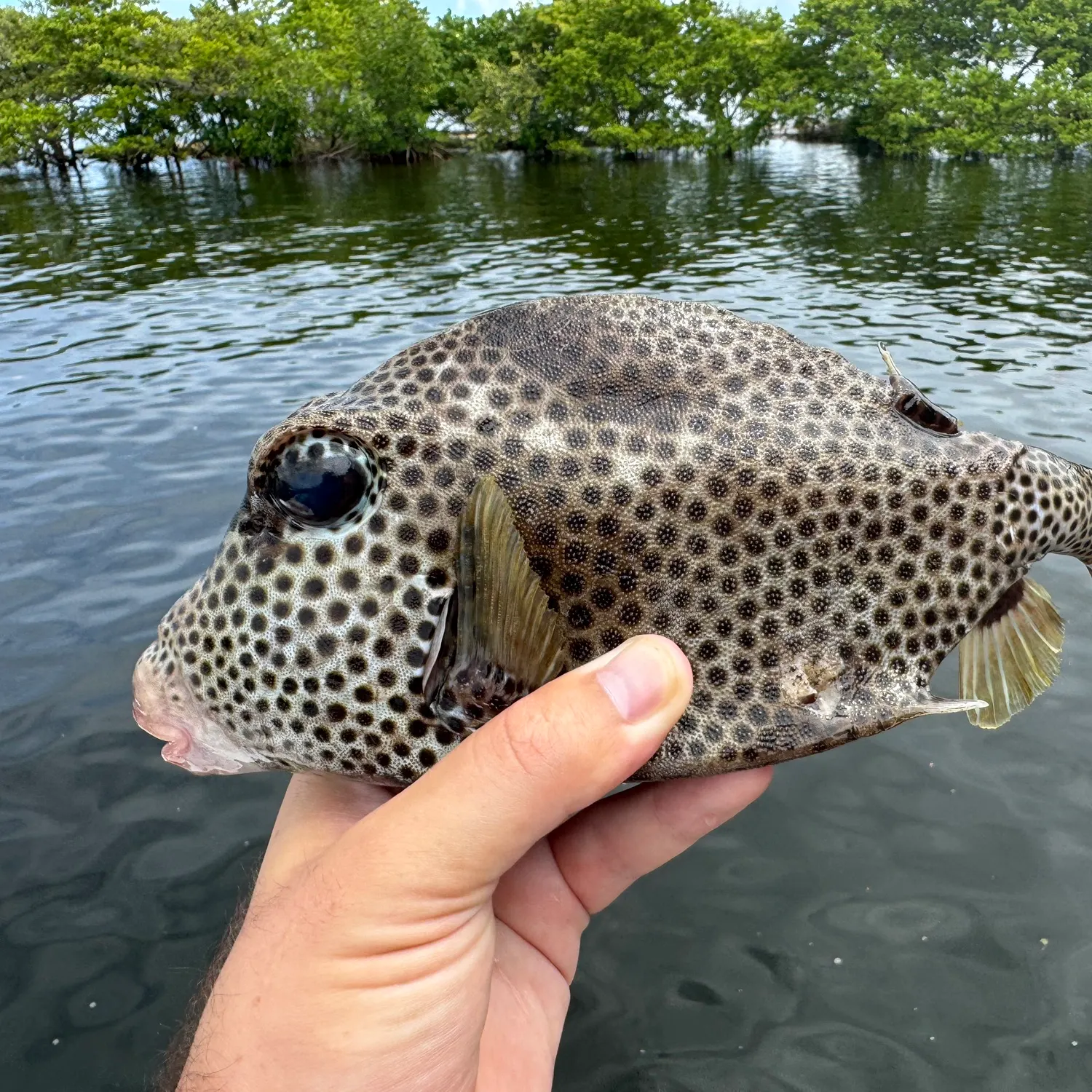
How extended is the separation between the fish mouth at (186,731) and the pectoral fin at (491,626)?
82cm

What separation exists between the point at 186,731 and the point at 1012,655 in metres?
2.93

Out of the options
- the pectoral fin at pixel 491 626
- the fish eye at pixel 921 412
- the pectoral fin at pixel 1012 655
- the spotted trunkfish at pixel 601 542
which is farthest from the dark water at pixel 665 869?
the fish eye at pixel 921 412

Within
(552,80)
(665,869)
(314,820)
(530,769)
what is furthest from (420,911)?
(552,80)

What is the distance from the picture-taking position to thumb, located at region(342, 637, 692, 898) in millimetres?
2229

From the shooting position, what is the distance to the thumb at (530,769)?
2.23 metres

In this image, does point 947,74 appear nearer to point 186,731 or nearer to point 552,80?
point 552,80

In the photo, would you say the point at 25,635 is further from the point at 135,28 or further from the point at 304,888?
the point at 135,28

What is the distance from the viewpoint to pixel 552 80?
248ft

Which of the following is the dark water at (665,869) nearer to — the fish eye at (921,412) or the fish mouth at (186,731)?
the fish mouth at (186,731)

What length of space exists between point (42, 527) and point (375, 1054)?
35.8 feet

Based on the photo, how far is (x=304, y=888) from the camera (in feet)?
8.16

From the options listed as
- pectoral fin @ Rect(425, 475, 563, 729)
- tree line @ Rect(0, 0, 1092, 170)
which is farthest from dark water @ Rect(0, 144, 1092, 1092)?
tree line @ Rect(0, 0, 1092, 170)

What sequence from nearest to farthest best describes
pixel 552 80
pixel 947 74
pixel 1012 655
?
pixel 1012 655, pixel 947 74, pixel 552 80

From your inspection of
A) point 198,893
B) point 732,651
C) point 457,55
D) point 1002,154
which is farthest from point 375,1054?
point 457,55
